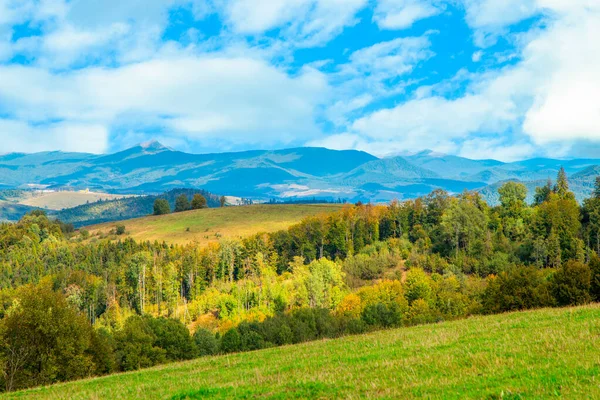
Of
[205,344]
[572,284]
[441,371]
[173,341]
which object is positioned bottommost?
[205,344]

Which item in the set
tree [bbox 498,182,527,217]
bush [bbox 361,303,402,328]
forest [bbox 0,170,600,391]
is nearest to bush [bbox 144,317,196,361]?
forest [bbox 0,170,600,391]

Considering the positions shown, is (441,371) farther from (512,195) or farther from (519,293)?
(512,195)

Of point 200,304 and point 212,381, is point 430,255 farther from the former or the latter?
point 212,381

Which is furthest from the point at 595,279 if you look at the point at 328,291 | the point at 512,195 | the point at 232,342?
the point at 512,195

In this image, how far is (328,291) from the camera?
487 feet

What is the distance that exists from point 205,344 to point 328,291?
192 ft

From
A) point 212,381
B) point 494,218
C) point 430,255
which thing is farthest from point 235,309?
point 212,381

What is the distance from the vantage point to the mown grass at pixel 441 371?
52.1ft

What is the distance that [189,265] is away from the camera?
198m

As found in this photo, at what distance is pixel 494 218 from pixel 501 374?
16984cm

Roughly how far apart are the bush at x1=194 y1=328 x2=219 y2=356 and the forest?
29cm

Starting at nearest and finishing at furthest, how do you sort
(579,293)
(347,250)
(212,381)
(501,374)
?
(501,374) < (212,381) < (579,293) < (347,250)

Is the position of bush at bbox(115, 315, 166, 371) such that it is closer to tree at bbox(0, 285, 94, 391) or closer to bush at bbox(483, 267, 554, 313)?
tree at bbox(0, 285, 94, 391)

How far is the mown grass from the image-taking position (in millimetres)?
15891
